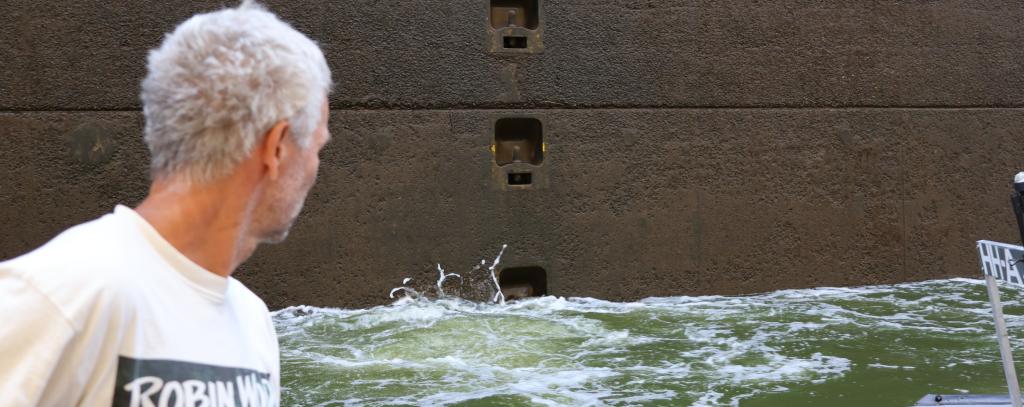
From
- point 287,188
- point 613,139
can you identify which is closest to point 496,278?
point 613,139

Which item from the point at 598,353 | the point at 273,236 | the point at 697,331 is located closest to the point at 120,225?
the point at 273,236

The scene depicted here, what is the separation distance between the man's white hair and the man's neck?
2cm

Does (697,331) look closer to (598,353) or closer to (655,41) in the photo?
(598,353)

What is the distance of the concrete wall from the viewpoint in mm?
5973

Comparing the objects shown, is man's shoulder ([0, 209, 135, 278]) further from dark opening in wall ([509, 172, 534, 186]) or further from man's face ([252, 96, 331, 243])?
dark opening in wall ([509, 172, 534, 186])

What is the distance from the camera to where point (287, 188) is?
4.66 ft

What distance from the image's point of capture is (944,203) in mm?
7273

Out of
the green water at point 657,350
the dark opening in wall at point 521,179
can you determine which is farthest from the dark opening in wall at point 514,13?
the green water at point 657,350

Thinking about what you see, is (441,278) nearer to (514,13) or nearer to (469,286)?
(469,286)

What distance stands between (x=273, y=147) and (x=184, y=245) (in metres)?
0.16

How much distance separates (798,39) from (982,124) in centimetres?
147

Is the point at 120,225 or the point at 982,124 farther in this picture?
the point at 982,124

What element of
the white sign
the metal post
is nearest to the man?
the white sign

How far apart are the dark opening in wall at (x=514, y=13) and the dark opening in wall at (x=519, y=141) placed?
1.92 feet
